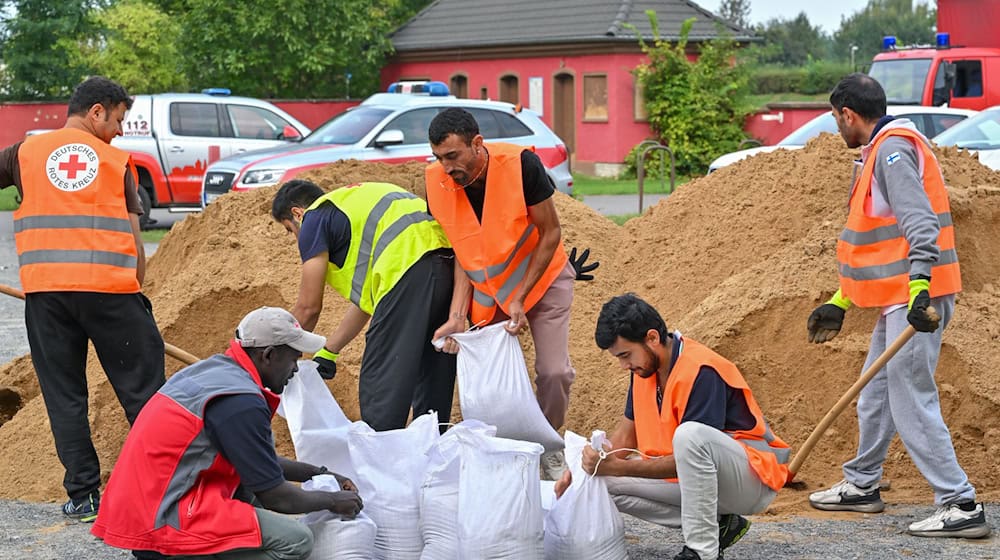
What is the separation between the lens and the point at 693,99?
28516 millimetres

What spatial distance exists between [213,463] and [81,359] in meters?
1.90

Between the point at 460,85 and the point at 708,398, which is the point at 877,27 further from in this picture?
the point at 708,398

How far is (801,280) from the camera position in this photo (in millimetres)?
7121

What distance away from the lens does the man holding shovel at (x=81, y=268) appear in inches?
220

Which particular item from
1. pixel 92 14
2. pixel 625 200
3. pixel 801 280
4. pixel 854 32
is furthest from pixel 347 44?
pixel 854 32

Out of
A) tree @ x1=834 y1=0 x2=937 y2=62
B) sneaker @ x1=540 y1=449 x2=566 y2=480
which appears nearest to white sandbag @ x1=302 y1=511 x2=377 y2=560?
sneaker @ x1=540 y1=449 x2=566 y2=480

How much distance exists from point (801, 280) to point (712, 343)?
2.09ft

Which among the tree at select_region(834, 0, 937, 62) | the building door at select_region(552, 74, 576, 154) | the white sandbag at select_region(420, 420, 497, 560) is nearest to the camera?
the white sandbag at select_region(420, 420, 497, 560)

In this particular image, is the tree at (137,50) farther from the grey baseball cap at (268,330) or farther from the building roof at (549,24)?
→ the grey baseball cap at (268,330)

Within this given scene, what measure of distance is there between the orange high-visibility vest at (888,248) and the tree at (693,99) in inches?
905

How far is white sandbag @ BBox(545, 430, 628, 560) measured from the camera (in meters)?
4.65

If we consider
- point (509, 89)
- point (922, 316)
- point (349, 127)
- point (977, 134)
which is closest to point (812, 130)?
point (977, 134)

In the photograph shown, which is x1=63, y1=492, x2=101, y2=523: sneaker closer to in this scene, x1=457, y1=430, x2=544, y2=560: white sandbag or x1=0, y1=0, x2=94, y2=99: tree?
x1=457, y1=430, x2=544, y2=560: white sandbag

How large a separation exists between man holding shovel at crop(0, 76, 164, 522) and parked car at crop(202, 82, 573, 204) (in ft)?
25.4
